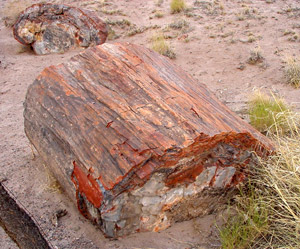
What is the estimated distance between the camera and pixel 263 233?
2.61m

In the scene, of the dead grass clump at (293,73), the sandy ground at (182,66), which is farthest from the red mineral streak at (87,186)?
the dead grass clump at (293,73)

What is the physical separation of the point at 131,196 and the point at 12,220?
1290mm

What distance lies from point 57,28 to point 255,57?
13.3 feet

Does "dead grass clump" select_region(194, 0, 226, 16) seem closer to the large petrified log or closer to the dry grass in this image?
the large petrified log

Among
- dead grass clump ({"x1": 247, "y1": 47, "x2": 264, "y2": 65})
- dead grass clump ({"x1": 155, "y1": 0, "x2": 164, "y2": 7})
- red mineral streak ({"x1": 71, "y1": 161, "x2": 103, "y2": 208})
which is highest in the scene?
red mineral streak ({"x1": 71, "y1": 161, "x2": 103, "y2": 208})

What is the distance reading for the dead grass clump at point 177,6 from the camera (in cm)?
916

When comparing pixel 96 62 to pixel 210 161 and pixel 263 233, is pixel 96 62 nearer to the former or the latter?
pixel 210 161

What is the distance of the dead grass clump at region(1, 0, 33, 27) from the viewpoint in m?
9.10

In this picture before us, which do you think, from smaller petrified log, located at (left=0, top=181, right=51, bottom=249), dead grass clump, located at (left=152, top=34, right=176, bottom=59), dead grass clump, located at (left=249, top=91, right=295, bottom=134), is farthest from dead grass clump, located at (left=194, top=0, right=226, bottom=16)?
smaller petrified log, located at (left=0, top=181, right=51, bottom=249)

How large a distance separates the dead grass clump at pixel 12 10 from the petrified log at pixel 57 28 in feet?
6.46

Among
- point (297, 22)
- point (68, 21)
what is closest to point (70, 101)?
point (68, 21)

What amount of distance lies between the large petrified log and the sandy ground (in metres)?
0.23

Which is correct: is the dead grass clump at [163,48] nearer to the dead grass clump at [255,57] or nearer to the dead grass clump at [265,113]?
the dead grass clump at [255,57]

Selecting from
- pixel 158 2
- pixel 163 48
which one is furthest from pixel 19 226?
pixel 158 2
